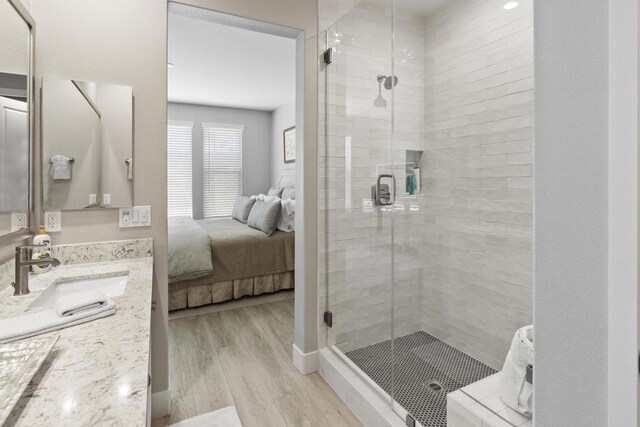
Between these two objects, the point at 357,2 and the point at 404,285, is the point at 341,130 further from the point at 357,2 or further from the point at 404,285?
the point at 404,285

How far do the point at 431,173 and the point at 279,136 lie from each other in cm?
426

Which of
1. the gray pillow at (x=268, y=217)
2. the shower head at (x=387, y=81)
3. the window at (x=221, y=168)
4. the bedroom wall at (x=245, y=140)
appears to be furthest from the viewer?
the window at (x=221, y=168)

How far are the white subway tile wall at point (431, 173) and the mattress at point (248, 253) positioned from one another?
152cm

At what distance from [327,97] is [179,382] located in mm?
2081

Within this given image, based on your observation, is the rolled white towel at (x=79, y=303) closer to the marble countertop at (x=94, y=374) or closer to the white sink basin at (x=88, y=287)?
the marble countertop at (x=94, y=374)

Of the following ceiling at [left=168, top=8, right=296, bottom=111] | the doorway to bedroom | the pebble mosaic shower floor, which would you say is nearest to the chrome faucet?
the doorway to bedroom

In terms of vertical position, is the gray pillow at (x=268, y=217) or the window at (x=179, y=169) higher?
the window at (x=179, y=169)

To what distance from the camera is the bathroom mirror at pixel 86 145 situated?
1.66 meters

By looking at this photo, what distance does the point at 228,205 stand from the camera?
21.4 feet

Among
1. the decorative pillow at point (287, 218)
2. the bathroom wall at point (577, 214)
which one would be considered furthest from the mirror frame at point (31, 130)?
the decorative pillow at point (287, 218)

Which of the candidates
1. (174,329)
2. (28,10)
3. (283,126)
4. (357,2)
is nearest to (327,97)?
(357,2)

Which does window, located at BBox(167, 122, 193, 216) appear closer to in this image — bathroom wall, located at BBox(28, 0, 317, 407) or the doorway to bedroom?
the doorway to bedroom

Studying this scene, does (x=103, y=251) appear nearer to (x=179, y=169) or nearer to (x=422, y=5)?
(x=422, y=5)

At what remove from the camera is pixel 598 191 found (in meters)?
0.71
